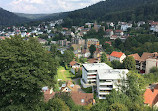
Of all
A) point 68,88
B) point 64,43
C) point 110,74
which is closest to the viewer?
point 110,74

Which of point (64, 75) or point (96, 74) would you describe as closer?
point (96, 74)

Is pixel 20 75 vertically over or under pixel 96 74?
over

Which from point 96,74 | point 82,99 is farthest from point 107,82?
point 96,74

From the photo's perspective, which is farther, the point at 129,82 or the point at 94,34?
the point at 94,34

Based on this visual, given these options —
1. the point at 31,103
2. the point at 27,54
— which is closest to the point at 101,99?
the point at 31,103

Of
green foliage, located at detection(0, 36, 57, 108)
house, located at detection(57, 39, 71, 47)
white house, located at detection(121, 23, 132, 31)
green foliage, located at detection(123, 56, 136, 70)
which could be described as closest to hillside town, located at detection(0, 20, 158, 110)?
green foliage, located at detection(123, 56, 136, 70)

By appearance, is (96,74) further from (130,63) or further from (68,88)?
(130,63)

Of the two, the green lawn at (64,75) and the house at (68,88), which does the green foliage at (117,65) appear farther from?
the house at (68,88)

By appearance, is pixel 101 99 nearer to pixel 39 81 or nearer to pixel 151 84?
pixel 151 84

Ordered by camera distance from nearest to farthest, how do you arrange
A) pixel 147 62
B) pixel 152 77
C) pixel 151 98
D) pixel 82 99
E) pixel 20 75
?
pixel 20 75
pixel 151 98
pixel 82 99
pixel 152 77
pixel 147 62
